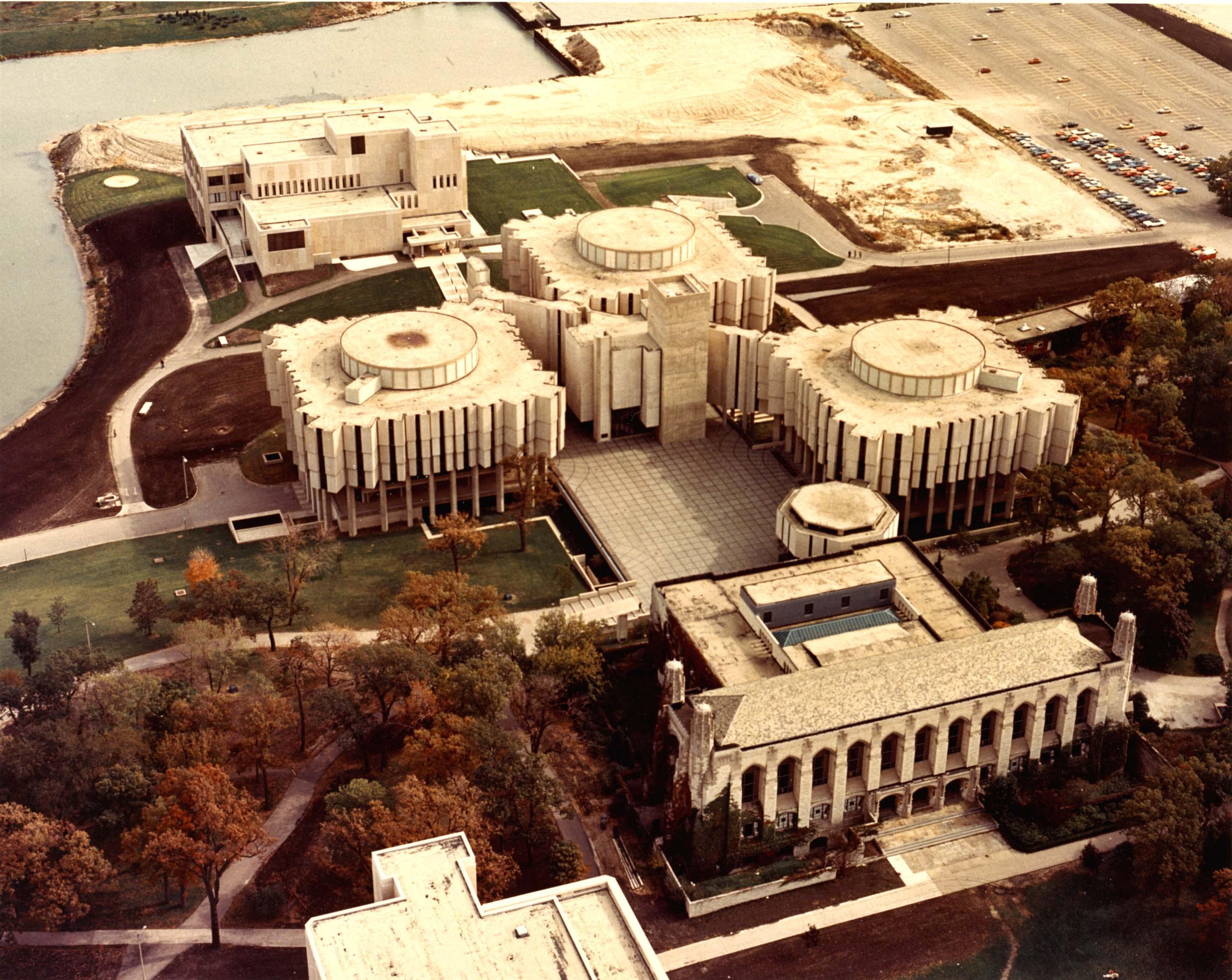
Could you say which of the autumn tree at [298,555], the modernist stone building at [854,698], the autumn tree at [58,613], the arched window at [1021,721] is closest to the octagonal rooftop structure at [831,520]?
the modernist stone building at [854,698]

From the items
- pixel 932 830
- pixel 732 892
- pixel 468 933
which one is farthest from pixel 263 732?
pixel 932 830

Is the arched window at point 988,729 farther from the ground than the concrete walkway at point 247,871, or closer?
farther from the ground

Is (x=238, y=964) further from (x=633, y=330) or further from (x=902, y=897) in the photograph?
(x=633, y=330)

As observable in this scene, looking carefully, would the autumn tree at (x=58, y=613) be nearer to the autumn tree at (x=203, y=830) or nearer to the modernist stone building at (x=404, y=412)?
the modernist stone building at (x=404, y=412)

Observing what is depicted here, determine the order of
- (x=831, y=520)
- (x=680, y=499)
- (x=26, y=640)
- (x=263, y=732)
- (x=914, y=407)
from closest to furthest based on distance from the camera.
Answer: (x=263, y=732)
(x=26, y=640)
(x=831, y=520)
(x=914, y=407)
(x=680, y=499)

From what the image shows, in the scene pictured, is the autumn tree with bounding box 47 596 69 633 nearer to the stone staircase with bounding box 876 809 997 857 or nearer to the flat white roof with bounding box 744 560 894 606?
the flat white roof with bounding box 744 560 894 606

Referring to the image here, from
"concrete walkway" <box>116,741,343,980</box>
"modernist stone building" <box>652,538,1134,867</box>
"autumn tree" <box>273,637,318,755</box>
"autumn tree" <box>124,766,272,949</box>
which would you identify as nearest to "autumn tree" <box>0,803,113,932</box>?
"autumn tree" <box>124,766,272,949</box>

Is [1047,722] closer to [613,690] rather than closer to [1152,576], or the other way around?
[1152,576]
